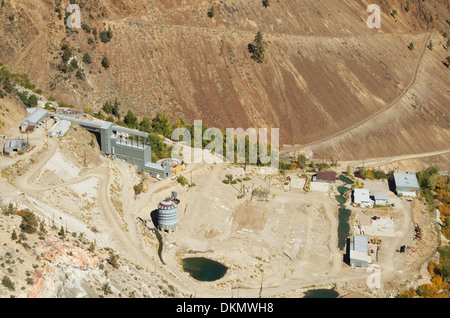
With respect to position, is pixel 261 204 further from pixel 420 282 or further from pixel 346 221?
pixel 420 282

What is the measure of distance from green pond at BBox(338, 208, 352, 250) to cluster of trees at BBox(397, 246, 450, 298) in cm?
1050

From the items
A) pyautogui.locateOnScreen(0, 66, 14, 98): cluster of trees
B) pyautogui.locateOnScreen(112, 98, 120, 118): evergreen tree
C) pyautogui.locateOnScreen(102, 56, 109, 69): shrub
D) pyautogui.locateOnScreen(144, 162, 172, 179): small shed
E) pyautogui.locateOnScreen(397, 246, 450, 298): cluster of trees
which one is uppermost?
pyautogui.locateOnScreen(102, 56, 109, 69): shrub

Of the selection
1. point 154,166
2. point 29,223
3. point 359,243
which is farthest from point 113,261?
point 359,243

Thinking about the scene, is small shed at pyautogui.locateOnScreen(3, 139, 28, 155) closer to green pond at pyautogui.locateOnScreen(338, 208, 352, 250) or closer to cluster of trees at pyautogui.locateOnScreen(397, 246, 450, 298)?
green pond at pyautogui.locateOnScreen(338, 208, 352, 250)

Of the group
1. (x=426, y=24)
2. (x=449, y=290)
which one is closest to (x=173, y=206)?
(x=449, y=290)

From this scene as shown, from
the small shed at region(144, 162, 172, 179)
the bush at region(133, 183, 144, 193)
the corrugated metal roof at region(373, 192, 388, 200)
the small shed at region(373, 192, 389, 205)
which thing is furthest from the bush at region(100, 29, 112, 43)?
the small shed at region(373, 192, 389, 205)

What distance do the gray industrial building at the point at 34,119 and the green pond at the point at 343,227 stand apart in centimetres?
4217

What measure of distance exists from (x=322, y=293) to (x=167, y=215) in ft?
66.6

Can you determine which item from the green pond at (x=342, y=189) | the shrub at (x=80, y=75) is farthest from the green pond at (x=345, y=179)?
the shrub at (x=80, y=75)

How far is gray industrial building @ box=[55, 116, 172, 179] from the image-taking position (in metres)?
84.2

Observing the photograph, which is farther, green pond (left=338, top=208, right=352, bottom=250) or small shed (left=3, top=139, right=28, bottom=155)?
green pond (left=338, top=208, right=352, bottom=250)

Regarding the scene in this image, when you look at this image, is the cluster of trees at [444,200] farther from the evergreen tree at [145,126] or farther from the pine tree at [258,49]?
the evergreen tree at [145,126]

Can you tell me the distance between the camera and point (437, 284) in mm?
69000

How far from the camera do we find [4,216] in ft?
201
